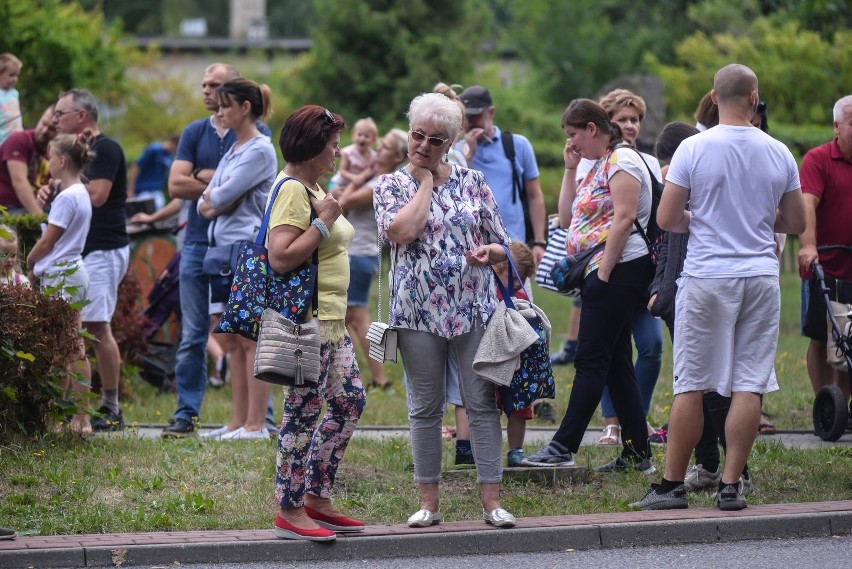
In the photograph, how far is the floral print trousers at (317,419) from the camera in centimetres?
607

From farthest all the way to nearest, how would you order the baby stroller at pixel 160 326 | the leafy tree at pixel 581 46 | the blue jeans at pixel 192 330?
the leafy tree at pixel 581 46 < the baby stroller at pixel 160 326 < the blue jeans at pixel 192 330

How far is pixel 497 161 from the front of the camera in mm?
9000

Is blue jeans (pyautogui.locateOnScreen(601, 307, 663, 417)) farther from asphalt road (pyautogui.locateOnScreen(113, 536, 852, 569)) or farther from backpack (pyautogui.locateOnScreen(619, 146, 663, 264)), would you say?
asphalt road (pyautogui.locateOnScreen(113, 536, 852, 569))

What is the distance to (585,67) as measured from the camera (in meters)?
45.2

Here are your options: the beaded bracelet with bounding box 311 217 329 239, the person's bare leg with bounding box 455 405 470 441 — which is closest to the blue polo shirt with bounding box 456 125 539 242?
the person's bare leg with bounding box 455 405 470 441

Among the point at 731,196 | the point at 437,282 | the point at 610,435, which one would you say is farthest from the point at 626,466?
the point at 437,282

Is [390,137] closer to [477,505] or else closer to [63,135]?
[63,135]

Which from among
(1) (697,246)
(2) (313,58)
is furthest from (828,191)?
(2) (313,58)

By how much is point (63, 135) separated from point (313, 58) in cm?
2063

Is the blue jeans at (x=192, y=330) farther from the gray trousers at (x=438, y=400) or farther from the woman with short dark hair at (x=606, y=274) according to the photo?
the gray trousers at (x=438, y=400)

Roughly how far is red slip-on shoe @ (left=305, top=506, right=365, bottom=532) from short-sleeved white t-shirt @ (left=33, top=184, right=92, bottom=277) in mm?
3036

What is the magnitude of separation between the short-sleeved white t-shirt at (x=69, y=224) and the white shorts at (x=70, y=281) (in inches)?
2.4

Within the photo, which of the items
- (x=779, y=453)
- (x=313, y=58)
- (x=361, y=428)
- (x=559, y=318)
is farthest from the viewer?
(x=313, y=58)

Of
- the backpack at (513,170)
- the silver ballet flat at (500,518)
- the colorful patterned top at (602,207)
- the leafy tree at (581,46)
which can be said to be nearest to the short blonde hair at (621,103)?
the backpack at (513,170)
